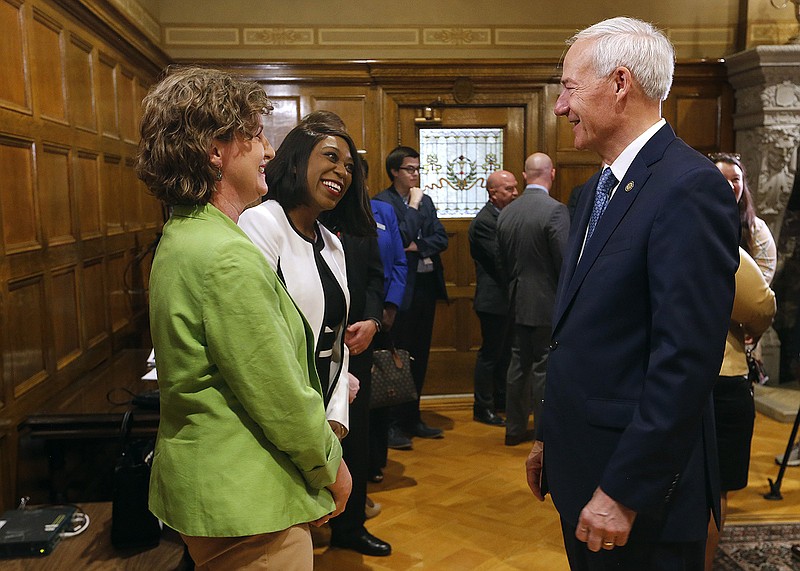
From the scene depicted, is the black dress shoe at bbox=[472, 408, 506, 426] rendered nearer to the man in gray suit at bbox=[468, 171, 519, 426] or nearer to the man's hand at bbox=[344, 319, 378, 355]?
the man in gray suit at bbox=[468, 171, 519, 426]

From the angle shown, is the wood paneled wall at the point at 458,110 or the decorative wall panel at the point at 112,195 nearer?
the decorative wall panel at the point at 112,195

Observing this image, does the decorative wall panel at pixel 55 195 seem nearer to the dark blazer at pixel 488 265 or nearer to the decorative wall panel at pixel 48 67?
the decorative wall panel at pixel 48 67

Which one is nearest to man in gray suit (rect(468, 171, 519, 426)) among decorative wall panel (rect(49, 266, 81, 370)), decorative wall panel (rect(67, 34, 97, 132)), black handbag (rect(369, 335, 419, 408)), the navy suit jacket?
the navy suit jacket

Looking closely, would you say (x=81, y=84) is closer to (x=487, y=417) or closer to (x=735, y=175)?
(x=735, y=175)

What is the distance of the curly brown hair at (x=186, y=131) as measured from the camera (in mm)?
1447

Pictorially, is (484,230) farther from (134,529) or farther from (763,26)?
(134,529)

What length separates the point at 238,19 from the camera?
5828mm

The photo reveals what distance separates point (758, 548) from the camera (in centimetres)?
322

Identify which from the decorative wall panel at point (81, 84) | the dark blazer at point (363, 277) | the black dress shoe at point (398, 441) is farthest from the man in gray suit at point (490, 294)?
the decorative wall panel at point (81, 84)

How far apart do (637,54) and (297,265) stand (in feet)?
3.52

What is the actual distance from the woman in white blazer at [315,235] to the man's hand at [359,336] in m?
0.69

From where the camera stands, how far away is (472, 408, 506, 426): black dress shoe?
5.17 m

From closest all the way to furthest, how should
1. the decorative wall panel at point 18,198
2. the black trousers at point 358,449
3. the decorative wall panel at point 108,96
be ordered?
the decorative wall panel at point 18,198
the black trousers at point 358,449
the decorative wall panel at point 108,96

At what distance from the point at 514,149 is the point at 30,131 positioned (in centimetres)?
398
